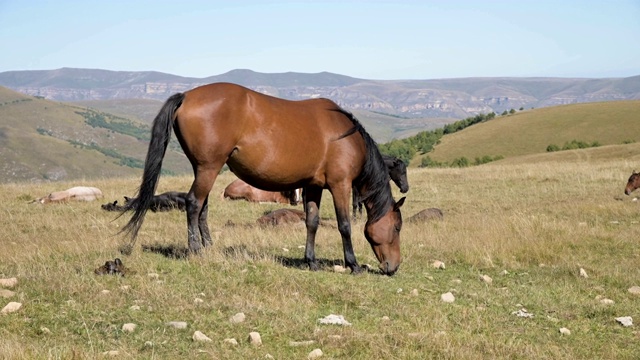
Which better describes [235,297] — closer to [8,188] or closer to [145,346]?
[145,346]

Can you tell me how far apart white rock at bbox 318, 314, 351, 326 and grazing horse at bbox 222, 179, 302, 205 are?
1381 centimetres

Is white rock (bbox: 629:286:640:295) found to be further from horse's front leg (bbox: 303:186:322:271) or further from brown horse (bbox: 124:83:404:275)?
horse's front leg (bbox: 303:186:322:271)

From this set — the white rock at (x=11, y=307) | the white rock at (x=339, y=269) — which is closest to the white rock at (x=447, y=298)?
the white rock at (x=339, y=269)

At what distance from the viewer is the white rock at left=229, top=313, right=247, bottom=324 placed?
654 cm

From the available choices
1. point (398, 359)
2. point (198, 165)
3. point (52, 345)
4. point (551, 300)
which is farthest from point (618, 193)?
point (52, 345)

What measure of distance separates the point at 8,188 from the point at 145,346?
17886mm

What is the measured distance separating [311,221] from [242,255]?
1.15 meters

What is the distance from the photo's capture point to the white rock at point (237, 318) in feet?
21.5

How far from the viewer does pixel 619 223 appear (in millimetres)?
14852

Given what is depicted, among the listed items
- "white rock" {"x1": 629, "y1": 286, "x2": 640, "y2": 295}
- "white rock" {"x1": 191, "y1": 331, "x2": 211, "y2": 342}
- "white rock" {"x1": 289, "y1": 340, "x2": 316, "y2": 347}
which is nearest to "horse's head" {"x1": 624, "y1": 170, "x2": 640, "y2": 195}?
"white rock" {"x1": 629, "y1": 286, "x2": 640, "y2": 295}

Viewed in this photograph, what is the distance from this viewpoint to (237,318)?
6.57 m

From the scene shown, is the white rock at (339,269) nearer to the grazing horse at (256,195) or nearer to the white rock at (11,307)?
the white rock at (11,307)

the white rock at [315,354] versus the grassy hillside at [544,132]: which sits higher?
the white rock at [315,354]

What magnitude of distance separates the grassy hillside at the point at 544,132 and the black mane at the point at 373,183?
231ft
